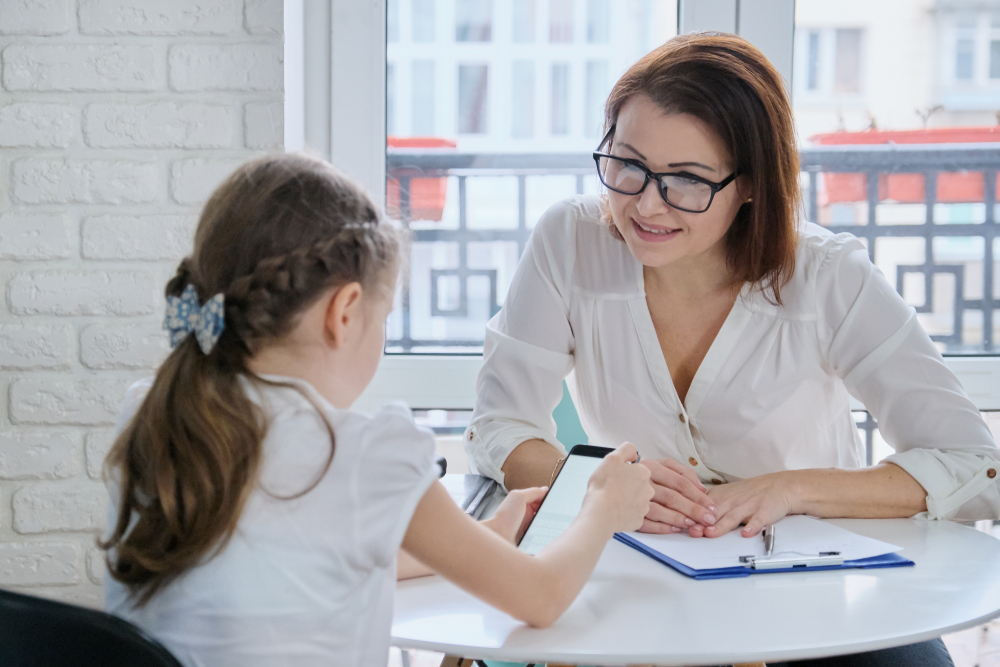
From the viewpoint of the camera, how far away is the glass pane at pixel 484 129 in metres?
2.16

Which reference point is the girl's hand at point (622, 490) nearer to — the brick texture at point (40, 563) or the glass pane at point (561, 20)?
the brick texture at point (40, 563)

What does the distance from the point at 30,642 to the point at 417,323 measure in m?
1.62

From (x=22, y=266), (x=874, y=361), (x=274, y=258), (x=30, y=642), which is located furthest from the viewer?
(x=22, y=266)

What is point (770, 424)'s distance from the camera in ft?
4.77

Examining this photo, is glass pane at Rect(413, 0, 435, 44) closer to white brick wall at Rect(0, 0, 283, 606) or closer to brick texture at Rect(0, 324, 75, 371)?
white brick wall at Rect(0, 0, 283, 606)

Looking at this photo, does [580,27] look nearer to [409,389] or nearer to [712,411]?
[409,389]

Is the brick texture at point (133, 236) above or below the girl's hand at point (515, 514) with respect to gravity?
above

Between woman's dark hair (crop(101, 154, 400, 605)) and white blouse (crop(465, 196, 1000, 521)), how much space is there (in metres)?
0.65

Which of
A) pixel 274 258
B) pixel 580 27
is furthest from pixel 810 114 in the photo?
pixel 274 258

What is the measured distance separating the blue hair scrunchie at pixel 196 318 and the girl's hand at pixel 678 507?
1.94 ft

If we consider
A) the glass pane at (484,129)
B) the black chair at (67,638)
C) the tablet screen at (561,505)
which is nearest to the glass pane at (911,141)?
the glass pane at (484,129)

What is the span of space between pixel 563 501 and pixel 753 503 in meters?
0.25

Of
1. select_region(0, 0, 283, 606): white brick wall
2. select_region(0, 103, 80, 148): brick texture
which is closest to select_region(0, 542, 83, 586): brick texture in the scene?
select_region(0, 0, 283, 606): white brick wall

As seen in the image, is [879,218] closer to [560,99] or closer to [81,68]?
[560,99]
